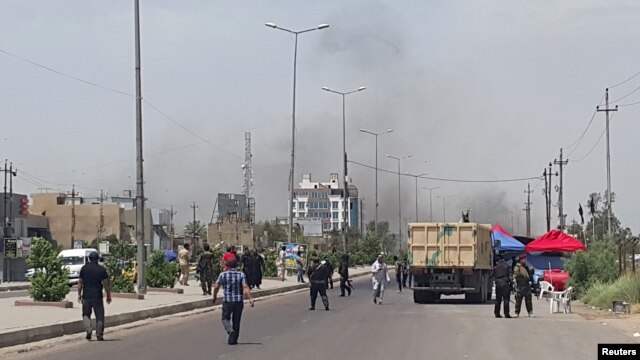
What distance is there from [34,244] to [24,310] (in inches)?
65.5

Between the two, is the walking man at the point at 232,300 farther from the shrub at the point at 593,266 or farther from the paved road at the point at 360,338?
the shrub at the point at 593,266

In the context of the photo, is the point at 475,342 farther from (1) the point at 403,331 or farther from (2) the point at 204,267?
(2) the point at 204,267

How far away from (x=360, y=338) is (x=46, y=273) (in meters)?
Result: 9.46

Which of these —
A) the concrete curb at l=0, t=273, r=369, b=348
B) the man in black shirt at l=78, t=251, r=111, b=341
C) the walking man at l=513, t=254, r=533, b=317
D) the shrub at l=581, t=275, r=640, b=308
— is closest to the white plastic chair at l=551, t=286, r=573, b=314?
the shrub at l=581, t=275, r=640, b=308

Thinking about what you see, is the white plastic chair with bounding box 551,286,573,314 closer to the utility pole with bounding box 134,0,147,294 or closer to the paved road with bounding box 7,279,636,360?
the paved road with bounding box 7,279,636,360

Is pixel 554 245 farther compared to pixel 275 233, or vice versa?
pixel 275 233

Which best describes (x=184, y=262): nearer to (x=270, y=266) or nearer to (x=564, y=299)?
(x=270, y=266)

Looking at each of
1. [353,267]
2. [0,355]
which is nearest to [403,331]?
[0,355]

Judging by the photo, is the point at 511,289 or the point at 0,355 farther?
the point at 511,289

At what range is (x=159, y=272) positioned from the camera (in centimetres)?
3403

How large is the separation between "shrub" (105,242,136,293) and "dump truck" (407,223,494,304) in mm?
9419

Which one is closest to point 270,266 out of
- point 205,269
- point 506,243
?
point 506,243

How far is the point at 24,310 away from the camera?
923 inches

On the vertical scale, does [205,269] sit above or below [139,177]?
below
